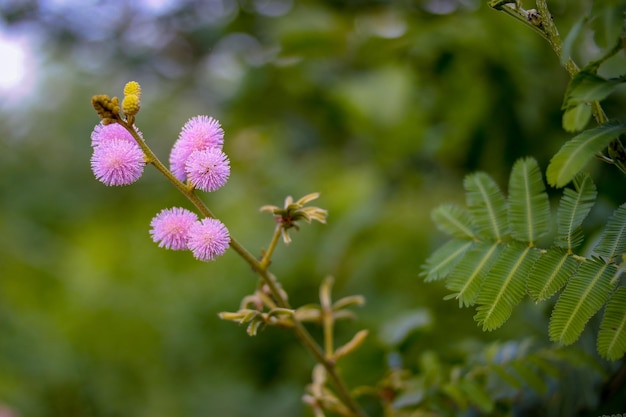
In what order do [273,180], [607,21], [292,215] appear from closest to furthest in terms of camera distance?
[607,21] < [292,215] < [273,180]

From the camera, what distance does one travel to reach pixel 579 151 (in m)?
0.37

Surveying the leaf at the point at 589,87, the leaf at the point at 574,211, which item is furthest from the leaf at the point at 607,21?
the leaf at the point at 574,211

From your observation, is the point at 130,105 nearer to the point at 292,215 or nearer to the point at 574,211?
the point at 292,215

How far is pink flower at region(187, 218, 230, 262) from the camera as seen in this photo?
386 mm

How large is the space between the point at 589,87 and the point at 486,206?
0.61 feet

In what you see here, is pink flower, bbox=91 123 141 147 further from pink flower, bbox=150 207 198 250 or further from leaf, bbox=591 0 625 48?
leaf, bbox=591 0 625 48

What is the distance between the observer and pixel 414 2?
131cm

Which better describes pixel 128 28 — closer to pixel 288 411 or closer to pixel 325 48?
pixel 325 48

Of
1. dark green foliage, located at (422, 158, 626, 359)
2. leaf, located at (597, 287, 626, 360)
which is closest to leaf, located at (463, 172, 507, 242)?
dark green foliage, located at (422, 158, 626, 359)

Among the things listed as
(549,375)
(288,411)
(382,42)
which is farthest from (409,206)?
(549,375)

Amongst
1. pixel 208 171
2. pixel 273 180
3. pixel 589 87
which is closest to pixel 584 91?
pixel 589 87

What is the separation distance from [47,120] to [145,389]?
5.60ft

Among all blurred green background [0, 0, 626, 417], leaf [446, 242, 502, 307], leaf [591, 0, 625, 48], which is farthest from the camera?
blurred green background [0, 0, 626, 417]

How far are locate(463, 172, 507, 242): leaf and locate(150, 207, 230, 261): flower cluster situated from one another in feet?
0.77
